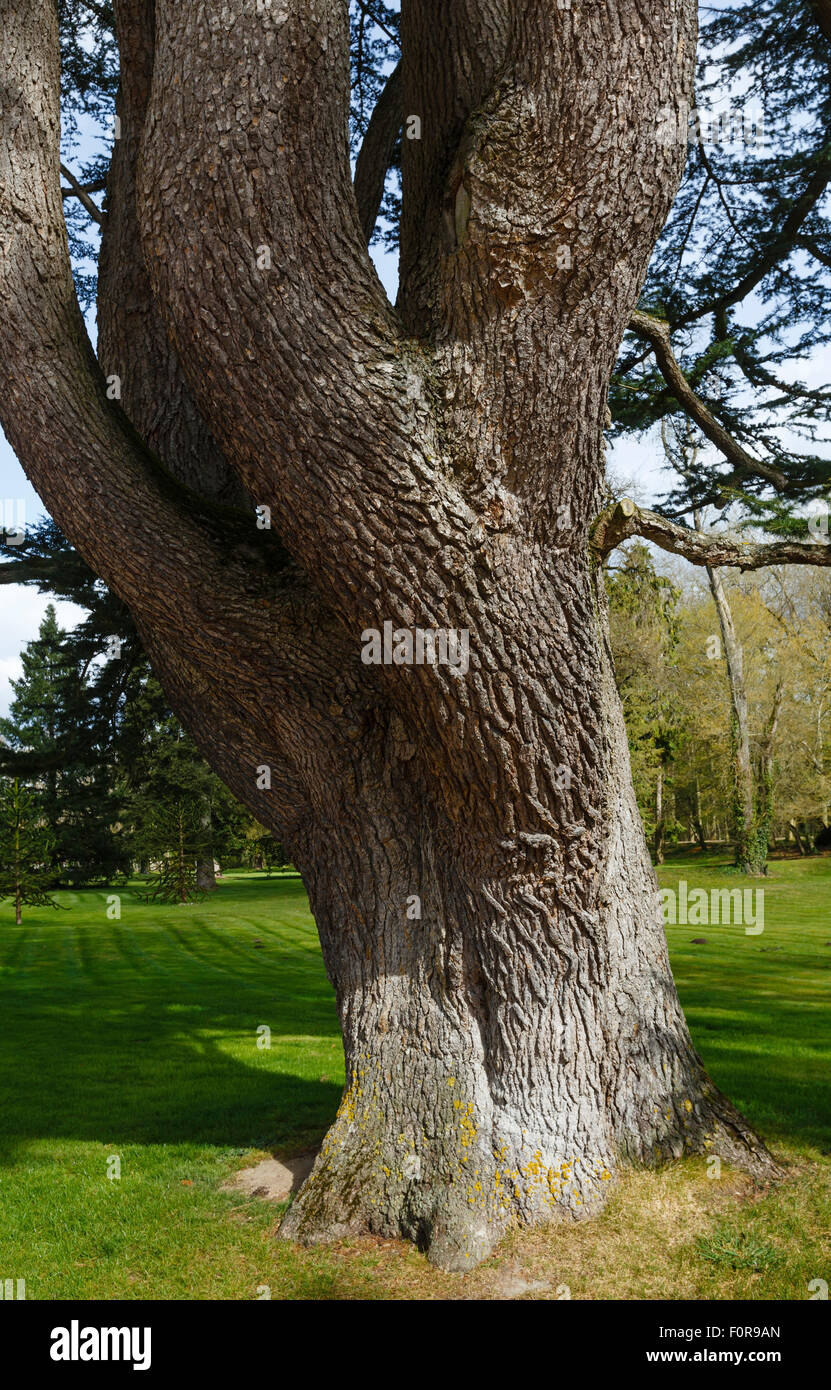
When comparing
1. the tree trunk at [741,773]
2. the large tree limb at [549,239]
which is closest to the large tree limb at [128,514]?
the large tree limb at [549,239]

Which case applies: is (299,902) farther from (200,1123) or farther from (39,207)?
(39,207)

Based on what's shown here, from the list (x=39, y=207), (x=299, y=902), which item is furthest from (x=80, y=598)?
(x=299, y=902)

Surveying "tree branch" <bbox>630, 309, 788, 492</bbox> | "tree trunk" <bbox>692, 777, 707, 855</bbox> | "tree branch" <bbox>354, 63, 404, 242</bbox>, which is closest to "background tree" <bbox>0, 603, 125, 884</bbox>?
"tree branch" <bbox>354, 63, 404, 242</bbox>

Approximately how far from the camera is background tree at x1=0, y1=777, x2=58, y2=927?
57.5 feet

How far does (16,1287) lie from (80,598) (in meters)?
5.01

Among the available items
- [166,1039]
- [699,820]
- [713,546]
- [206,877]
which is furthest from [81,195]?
[699,820]

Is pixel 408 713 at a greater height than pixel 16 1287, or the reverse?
pixel 408 713

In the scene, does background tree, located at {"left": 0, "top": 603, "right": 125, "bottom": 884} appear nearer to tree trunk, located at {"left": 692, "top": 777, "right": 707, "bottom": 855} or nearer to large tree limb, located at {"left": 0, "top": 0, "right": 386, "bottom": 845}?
large tree limb, located at {"left": 0, "top": 0, "right": 386, "bottom": 845}

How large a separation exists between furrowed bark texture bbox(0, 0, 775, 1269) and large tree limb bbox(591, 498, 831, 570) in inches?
21.3

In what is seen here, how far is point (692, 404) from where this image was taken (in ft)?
20.2

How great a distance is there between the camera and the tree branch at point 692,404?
5.91 meters

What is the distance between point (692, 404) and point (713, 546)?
1756mm

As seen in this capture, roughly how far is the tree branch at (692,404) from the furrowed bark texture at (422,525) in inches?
88.4
